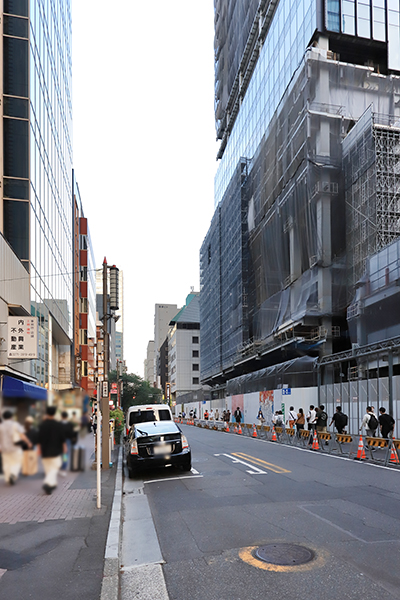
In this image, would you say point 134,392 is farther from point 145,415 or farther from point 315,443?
point 145,415

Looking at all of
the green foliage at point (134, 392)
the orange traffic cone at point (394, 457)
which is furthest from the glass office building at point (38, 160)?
the green foliage at point (134, 392)

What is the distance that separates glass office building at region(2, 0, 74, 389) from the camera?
80.4 feet

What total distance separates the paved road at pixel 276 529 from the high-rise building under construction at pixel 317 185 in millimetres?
18081

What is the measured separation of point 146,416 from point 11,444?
1624 cm

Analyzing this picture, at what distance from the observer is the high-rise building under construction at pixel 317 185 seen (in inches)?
1324

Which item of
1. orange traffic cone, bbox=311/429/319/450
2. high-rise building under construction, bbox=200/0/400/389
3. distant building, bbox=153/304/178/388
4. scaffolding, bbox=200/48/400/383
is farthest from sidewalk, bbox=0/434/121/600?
distant building, bbox=153/304/178/388

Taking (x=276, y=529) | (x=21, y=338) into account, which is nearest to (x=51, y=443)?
(x=276, y=529)

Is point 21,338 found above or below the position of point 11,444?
above

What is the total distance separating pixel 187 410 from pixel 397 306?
224 ft

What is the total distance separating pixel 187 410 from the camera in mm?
92812

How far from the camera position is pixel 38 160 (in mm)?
27500

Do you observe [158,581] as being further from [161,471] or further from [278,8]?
[278,8]

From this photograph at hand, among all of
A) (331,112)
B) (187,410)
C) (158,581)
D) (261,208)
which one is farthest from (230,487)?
(187,410)

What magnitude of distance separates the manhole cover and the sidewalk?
2000 millimetres
